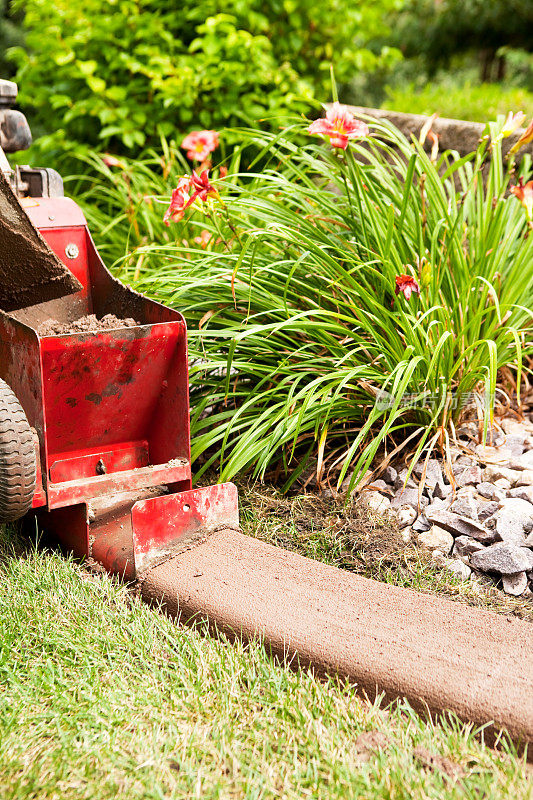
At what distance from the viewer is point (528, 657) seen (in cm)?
209

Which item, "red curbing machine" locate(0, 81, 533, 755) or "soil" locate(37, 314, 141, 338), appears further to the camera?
"soil" locate(37, 314, 141, 338)

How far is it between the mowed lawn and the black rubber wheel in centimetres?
31

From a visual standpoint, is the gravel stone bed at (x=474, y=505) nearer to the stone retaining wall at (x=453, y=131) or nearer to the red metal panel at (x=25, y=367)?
the red metal panel at (x=25, y=367)

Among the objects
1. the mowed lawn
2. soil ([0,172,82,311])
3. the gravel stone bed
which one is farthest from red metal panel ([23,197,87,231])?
the gravel stone bed

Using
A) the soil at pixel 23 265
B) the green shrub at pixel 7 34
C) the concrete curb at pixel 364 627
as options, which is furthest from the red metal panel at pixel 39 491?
the green shrub at pixel 7 34

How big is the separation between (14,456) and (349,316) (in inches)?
61.4

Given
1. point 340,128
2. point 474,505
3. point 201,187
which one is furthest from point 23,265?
point 474,505

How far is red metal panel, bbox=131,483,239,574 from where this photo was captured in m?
2.60

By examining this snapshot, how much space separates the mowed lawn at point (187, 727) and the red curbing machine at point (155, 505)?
0.10 metres

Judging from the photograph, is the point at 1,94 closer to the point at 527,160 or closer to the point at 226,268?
the point at 226,268

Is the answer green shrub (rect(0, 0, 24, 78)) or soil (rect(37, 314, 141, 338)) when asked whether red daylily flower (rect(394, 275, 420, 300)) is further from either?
green shrub (rect(0, 0, 24, 78))

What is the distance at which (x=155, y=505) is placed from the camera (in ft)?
8.62

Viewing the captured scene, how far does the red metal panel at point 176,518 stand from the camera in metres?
2.60

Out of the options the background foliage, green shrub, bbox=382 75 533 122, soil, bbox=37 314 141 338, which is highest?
the background foliage
